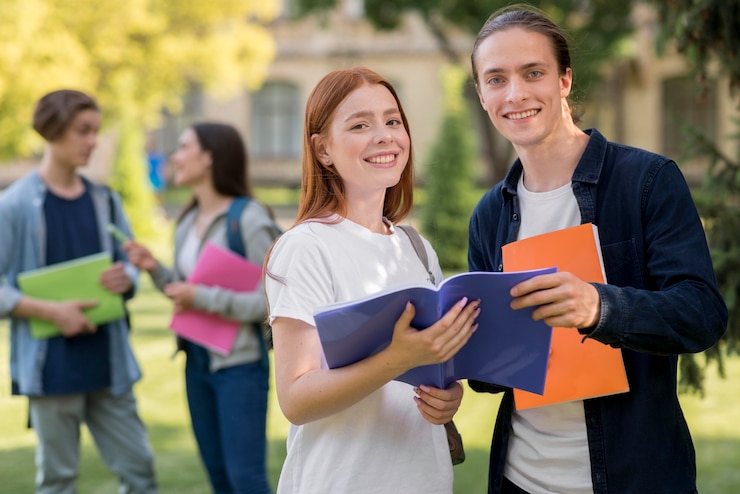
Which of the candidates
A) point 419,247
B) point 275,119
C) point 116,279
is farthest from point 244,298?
point 275,119

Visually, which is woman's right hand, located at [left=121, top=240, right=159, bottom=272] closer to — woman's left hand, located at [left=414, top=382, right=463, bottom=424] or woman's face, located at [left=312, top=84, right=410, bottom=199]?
woman's face, located at [left=312, top=84, right=410, bottom=199]

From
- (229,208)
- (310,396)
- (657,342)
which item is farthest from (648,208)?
(229,208)

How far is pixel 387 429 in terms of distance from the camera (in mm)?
2072

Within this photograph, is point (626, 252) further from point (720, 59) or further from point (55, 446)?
point (55, 446)

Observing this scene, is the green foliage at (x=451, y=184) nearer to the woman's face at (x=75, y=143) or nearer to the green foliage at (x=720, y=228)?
the green foliage at (x=720, y=228)

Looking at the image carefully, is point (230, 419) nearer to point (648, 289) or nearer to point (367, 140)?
point (367, 140)

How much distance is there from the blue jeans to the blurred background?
116 cm

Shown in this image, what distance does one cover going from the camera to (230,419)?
152 inches

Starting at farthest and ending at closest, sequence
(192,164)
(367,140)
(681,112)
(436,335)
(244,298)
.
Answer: (681,112) → (192,164) → (244,298) → (367,140) → (436,335)

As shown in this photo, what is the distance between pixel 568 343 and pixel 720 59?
2.17 meters

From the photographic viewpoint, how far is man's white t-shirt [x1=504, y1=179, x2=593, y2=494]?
209cm

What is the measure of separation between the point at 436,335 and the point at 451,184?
13.3 meters

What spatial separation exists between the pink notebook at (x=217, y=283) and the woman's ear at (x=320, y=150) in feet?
6.24

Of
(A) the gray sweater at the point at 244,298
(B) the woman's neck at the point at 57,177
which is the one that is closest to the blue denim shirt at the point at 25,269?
(B) the woman's neck at the point at 57,177
